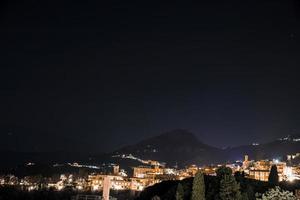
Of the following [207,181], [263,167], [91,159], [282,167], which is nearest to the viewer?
[207,181]

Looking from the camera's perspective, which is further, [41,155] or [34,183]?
[41,155]

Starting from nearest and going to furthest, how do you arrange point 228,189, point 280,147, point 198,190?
1. point 228,189
2. point 198,190
3. point 280,147

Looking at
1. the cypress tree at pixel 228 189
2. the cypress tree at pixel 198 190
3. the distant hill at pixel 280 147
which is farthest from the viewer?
the distant hill at pixel 280 147

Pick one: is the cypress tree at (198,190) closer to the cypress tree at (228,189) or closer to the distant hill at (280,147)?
the cypress tree at (228,189)

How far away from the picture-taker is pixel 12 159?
16100 cm

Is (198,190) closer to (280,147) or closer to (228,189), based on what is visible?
(228,189)

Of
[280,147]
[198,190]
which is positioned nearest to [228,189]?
[198,190]

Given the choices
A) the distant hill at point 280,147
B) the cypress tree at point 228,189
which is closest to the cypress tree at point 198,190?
the cypress tree at point 228,189

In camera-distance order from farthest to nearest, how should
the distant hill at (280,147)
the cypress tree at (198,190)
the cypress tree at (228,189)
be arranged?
the distant hill at (280,147) → the cypress tree at (198,190) → the cypress tree at (228,189)

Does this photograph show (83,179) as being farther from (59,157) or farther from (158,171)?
(59,157)

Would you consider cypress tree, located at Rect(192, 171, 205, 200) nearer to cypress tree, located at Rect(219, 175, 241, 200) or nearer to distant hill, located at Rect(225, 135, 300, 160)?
cypress tree, located at Rect(219, 175, 241, 200)

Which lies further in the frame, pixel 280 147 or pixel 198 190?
pixel 280 147

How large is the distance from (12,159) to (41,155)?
24.1 meters

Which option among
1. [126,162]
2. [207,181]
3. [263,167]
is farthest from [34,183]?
[126,162]
